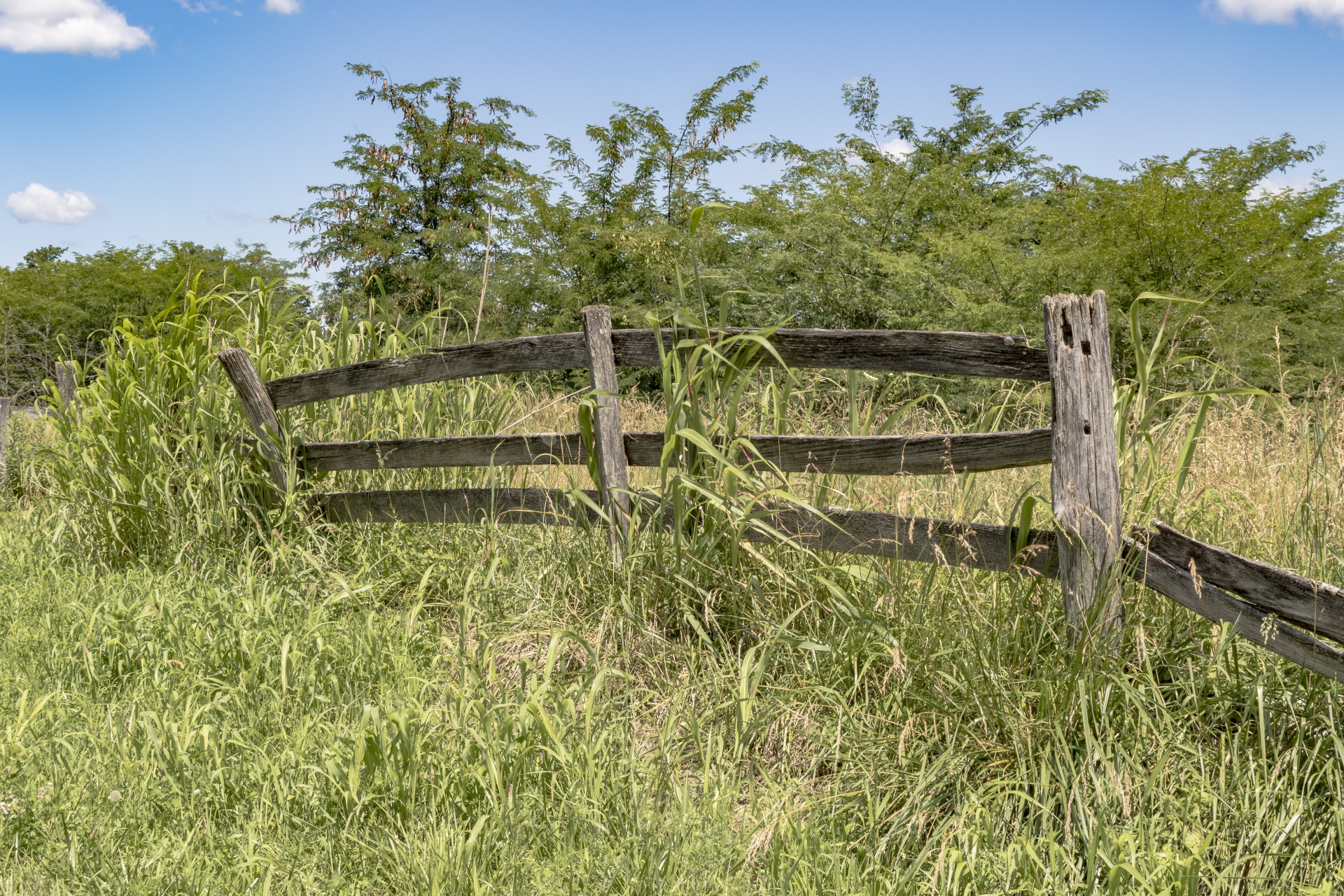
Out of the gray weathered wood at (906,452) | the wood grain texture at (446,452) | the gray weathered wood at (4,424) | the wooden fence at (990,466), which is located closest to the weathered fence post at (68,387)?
the gray weathered wood at (4,424)

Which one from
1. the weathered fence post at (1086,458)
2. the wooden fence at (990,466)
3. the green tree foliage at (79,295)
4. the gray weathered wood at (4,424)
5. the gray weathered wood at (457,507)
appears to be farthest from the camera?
the green tree foliage at (79,295)

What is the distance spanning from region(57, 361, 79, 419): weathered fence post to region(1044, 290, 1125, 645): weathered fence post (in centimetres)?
498

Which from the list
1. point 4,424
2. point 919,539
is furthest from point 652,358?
point 4,424

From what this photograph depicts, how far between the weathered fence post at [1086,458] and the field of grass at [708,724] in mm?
122

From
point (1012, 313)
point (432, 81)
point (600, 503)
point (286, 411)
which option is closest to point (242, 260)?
point (432, 81)

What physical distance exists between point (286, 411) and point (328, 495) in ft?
1.80

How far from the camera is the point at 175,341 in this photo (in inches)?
191

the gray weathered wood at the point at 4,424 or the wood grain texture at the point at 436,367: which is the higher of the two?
the wood grain texture at the point at 436,367

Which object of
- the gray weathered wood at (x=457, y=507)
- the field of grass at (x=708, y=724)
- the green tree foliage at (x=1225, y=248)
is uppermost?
the green tree foliage at (x=1225, y=248)

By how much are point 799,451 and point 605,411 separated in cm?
85

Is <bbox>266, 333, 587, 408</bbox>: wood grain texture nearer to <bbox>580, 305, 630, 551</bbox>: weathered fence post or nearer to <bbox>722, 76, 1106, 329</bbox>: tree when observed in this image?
<bbox>580, 305, 630, 551</bbox>: weathered fence post

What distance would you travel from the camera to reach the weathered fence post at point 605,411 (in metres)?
3.58

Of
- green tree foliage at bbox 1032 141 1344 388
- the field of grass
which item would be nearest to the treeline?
green tree foliage at bbox 1032 141 1344 388

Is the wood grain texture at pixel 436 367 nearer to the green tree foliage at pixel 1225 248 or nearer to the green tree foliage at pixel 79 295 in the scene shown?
the green tree foliage at pixel 1225 248
